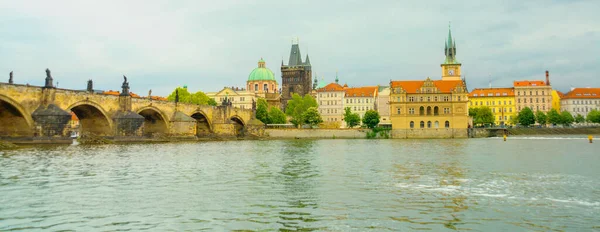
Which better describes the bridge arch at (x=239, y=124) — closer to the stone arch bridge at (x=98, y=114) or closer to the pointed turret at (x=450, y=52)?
→ the stone arch bridge at (x=98, y=114)

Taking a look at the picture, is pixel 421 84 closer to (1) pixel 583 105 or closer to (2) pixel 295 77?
(2) pixel 295 77

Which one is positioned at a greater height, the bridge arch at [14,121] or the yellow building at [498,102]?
the yellow building at [498,102]

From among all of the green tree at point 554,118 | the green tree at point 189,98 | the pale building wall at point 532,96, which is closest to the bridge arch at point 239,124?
the green tree at point 189,98

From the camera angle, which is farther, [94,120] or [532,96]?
[532,96]

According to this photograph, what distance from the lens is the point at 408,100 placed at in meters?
86.7

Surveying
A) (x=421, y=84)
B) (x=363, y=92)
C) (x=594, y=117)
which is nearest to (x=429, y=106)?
(x=421, y=84)

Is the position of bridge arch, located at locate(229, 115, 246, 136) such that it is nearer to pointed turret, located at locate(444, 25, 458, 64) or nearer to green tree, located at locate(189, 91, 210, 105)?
green tree, located at locate(189, 91, 210, 105)

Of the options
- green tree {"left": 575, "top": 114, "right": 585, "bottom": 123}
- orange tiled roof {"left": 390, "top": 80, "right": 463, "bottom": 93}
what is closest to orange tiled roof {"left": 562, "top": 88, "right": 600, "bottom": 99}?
green tree {"left": 575, "top": 114, "right": 585, "bottom": 123}

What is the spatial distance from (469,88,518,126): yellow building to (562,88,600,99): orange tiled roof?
18.3 m

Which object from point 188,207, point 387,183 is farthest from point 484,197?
point 188,207

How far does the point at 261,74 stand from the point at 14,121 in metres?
106

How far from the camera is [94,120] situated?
51.8 metres

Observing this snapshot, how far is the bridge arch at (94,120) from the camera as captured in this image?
49812 mm

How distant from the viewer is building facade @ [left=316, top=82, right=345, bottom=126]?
125 meters
